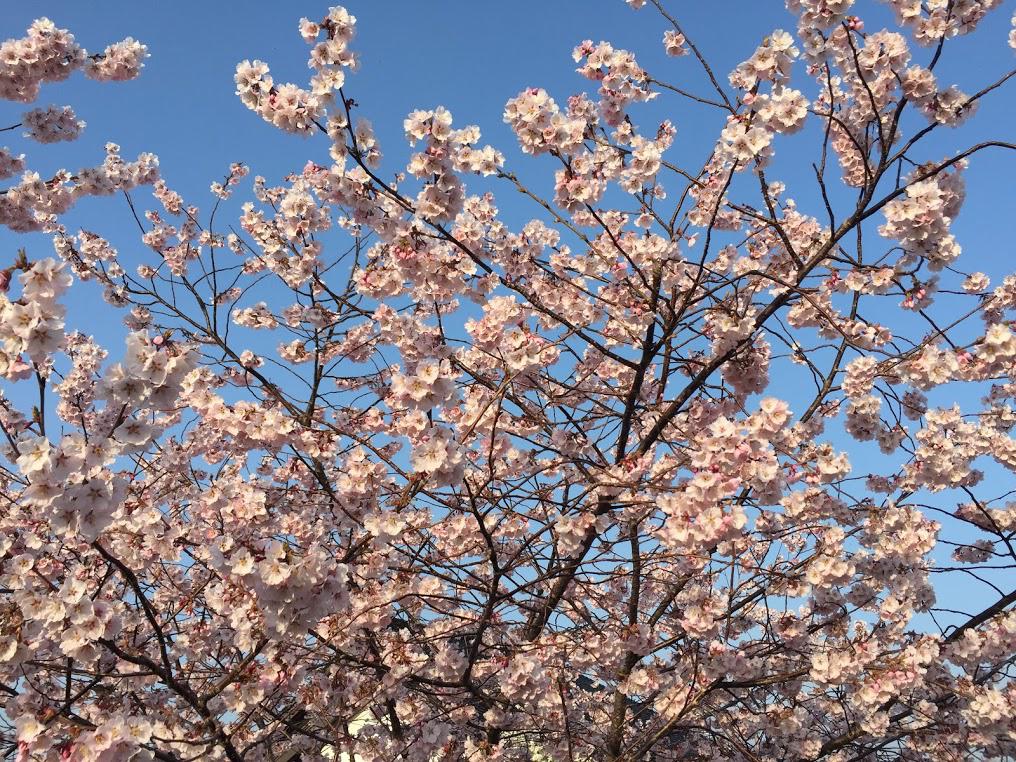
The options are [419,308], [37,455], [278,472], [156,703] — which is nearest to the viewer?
[37,455]

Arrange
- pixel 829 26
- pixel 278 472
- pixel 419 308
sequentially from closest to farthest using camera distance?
1. pixel 829 26
2. pixel 419 308
3. pixel 278 472

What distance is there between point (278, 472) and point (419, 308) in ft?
8.91

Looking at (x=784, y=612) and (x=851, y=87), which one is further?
(x=784, y=612)

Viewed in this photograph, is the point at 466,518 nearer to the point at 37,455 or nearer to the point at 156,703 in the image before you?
the point at 156,703

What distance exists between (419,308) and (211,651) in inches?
142

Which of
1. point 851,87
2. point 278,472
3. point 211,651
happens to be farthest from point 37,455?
point 851,87

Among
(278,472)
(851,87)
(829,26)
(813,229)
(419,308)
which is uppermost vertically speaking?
(813,229)

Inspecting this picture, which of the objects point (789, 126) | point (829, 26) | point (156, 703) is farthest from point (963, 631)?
point (156, 703)

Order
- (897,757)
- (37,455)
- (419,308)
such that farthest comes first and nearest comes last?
(897,757)
(419,308)
(37,455)

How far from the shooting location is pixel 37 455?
9.93 ft

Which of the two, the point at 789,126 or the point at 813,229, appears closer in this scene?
the point at 789,126

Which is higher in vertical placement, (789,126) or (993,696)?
(789,126)

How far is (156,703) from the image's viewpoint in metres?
5.44

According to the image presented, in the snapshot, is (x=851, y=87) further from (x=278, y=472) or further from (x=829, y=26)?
(x=278, y=472)
